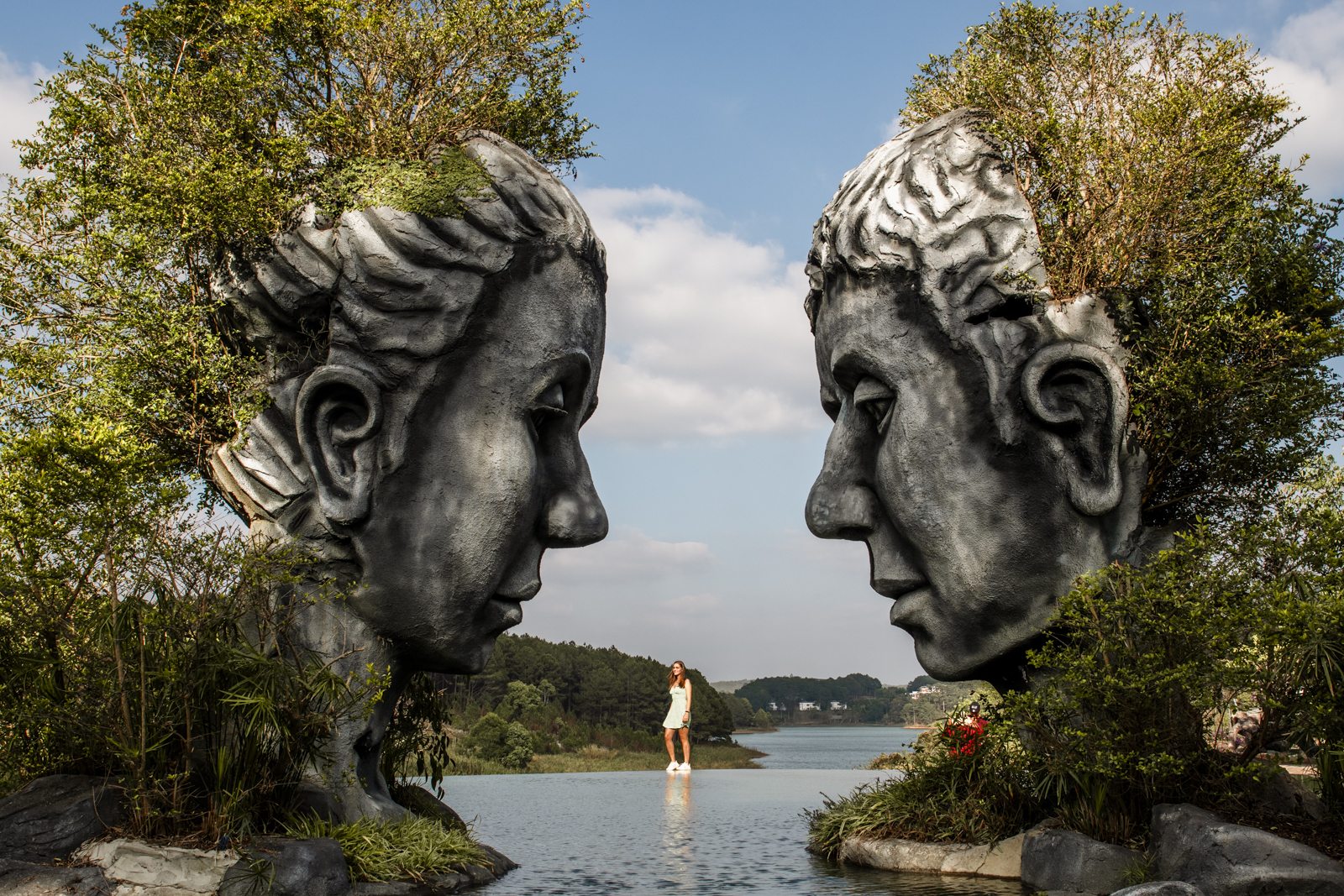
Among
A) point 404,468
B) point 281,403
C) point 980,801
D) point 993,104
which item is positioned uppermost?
point 993,104

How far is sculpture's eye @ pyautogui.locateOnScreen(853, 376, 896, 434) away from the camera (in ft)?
27.8

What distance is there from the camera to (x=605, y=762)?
1709 centimetres

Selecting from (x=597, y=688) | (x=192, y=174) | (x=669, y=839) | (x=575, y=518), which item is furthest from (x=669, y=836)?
(x=597, y=688)

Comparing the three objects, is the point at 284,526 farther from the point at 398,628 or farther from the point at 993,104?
the point at 993,104

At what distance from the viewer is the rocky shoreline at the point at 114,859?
231 inches

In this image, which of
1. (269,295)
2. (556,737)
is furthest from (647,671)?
(269,295)

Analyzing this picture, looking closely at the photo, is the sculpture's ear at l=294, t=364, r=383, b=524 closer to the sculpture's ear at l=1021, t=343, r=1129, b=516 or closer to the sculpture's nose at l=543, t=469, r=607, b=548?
the sculpture's nose at l=543, t=469, r=607, b=548

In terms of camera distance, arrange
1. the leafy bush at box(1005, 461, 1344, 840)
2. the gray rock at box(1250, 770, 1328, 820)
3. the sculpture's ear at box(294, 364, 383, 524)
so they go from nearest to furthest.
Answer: the leafy bush at box(1005, 461, 1344, 840) → the gray rock at box(1250, 770, 1328, 820) → the sculpture's ear at box(294, 364, 383, 524)

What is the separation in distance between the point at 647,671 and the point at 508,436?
11.6m

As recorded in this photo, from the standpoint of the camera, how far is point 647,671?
19000mm

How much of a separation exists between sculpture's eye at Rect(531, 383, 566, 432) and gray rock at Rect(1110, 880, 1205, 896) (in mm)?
5291

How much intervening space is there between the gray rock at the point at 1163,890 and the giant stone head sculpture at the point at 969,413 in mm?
2539

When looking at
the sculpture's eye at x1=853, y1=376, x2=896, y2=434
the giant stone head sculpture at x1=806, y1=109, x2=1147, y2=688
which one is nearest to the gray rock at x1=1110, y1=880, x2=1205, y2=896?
the giant stone head sculpture at x1=806, y1=109, x2=1147, y2=688

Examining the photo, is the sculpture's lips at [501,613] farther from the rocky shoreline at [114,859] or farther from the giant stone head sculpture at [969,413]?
the giant stone head sculpture at [969,413]
